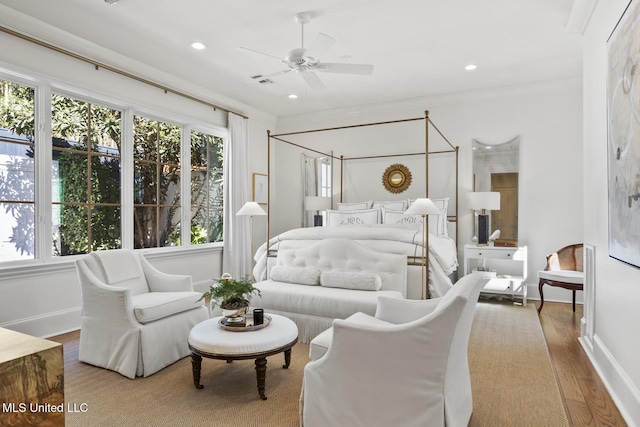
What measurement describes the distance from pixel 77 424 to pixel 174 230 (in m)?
3.12

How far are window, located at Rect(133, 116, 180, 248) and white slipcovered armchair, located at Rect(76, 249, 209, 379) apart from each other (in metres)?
1.38

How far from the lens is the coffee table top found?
223cm

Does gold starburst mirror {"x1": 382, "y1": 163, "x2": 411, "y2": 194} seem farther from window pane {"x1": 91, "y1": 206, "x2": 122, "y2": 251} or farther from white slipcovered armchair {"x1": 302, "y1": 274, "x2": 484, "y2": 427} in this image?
white slipcovered armchair {"x1": 302, "y1": 274, "x2": 484, "y2": 427}

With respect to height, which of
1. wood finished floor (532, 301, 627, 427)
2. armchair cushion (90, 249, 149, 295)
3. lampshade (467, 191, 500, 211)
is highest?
lampshade (467, 191, 500, 211)

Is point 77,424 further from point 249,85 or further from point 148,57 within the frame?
point 249,85

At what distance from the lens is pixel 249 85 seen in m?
5.09

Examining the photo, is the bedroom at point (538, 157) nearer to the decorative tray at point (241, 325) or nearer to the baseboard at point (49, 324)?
the baseboard at point (49, 324)

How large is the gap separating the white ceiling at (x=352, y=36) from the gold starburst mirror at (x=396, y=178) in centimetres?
126

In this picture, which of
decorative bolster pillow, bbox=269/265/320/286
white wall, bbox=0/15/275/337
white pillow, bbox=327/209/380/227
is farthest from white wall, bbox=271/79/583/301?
white wall, bbox=0/15/275/337

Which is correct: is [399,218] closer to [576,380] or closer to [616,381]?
[576,380]

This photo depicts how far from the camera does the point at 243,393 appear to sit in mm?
2396

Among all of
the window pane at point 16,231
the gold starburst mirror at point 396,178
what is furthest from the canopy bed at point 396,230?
the window pane at point 16,231

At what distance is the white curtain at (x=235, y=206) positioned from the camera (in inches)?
217

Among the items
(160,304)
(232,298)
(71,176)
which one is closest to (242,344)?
(232,298)
